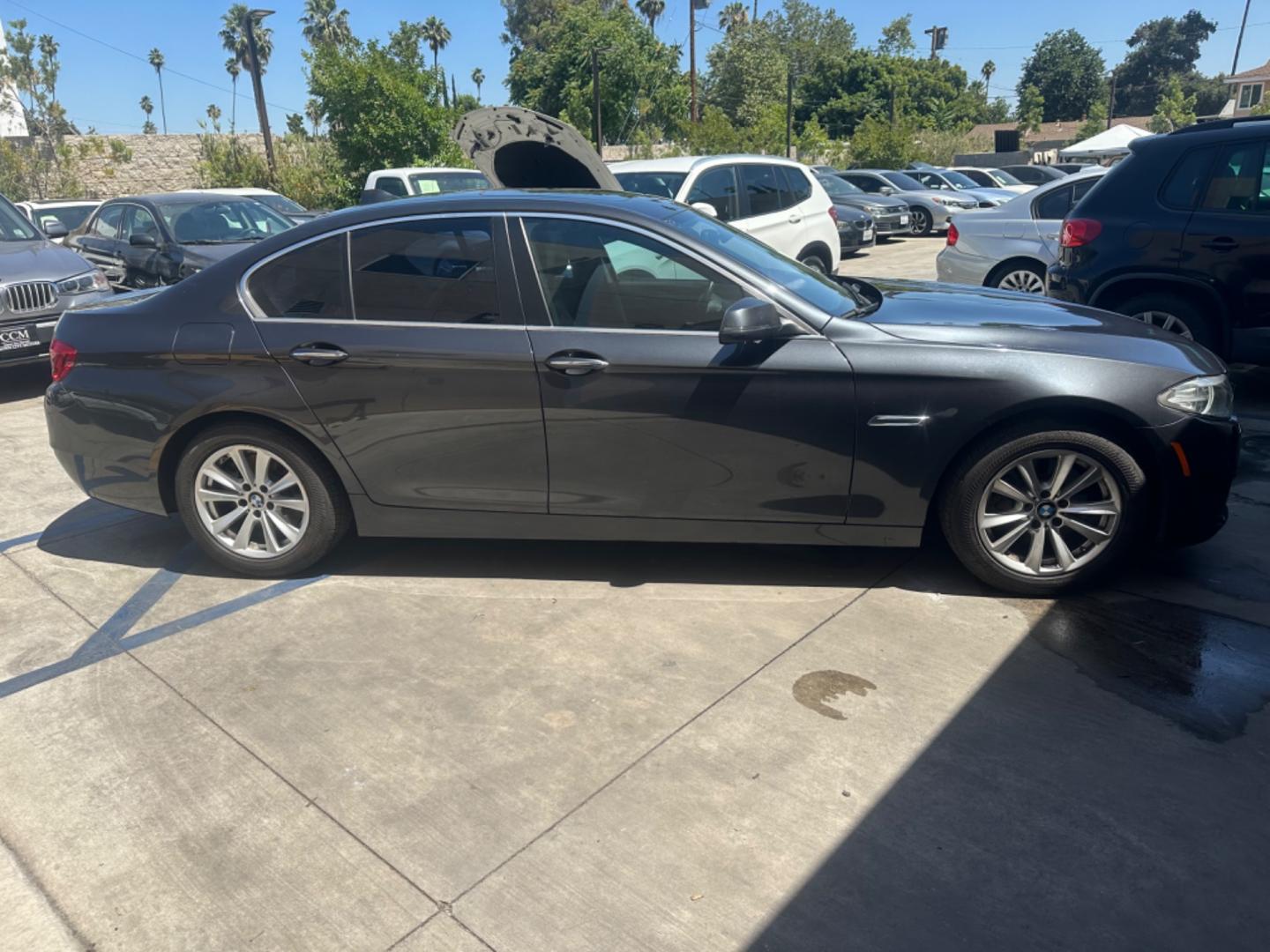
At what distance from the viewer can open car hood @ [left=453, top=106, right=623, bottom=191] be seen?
9250 mm

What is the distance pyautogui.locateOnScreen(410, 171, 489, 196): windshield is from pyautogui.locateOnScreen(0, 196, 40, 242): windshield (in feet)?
18.7

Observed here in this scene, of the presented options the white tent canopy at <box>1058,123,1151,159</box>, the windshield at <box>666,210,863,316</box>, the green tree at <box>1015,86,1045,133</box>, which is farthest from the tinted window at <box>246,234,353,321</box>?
the green tree at <box>1015,86,1045,133</box>

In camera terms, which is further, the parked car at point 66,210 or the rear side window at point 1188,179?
the parked car at point 66,210

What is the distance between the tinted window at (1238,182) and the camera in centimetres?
617

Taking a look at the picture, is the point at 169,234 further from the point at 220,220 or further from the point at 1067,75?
the point at 1067,75

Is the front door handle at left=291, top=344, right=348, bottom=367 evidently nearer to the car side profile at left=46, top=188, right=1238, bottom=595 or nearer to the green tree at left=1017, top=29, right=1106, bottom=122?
the car side profile at left=46, top=188, right=1238, bottom=595

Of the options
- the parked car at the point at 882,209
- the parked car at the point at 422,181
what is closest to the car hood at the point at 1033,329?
the parked car at the point at 422,181

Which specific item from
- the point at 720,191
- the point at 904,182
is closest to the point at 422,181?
the point at 720,191

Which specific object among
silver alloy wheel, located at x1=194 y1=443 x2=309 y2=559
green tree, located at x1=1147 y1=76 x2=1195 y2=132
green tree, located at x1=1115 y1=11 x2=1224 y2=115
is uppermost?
green tree, located at x1=1115 y1=11 x2=1224 y2=115

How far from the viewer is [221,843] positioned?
2830 mm

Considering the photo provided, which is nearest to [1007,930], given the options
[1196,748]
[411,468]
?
[1196,748]

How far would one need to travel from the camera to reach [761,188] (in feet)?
35.9

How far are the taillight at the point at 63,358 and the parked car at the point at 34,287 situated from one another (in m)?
3.64

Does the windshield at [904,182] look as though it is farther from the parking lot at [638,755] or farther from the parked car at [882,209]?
the parking lot at [638,755]
